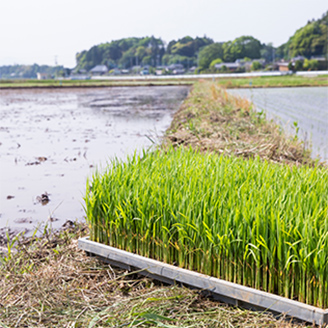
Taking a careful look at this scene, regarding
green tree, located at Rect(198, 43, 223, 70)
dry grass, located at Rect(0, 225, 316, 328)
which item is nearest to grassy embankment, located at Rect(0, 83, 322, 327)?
dry grass, located at Rect(0, 225, 316, 328)

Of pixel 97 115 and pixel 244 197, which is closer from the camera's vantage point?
pixel 244 197

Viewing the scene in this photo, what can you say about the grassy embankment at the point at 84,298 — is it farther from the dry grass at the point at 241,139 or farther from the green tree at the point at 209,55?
the green tree at the point at 209,55

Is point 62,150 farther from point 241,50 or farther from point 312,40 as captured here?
point 241,50

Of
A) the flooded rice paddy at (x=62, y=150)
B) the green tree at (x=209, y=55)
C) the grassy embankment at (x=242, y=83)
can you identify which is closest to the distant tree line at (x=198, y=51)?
the green tree at (x=209, y=55)

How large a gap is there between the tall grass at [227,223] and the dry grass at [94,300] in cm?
22

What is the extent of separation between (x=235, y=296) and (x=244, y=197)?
0.66m

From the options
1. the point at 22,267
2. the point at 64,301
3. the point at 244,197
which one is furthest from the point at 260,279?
the point at 22,267

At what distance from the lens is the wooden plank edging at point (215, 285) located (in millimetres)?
2252

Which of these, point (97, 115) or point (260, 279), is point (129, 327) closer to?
point (260, 279)

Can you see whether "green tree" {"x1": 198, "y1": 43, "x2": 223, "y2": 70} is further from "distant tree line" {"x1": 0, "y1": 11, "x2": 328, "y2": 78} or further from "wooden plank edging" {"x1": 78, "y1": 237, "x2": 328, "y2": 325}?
"wooden plank edging" {"x1": 78, "y1": 237, "x2": 328, "y2": 325}

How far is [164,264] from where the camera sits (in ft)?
9.18

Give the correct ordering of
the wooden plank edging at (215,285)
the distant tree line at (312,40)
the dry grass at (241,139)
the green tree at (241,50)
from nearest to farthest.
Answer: the wooden plank edging at (215,285) < the dry grass at (241,139) < the distant tree line at (312,40) < the green tree at (241,50)

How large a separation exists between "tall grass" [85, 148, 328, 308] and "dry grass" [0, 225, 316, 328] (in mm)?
222

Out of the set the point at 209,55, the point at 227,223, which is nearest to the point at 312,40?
the point at 209,55
